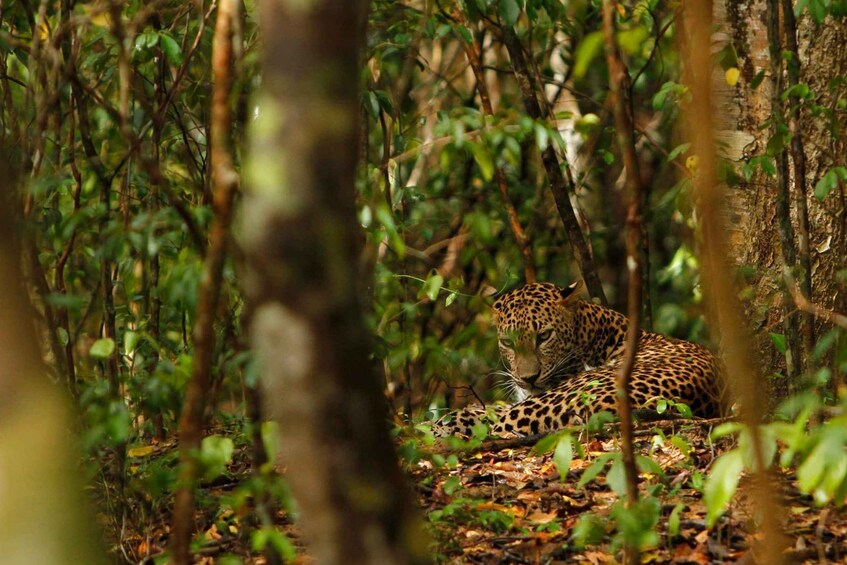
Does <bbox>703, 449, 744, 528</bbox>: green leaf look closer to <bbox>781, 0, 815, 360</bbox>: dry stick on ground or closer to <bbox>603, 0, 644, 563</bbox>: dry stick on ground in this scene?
<bbox>603, 0, 644, 563</bbox>: dry stick on ground

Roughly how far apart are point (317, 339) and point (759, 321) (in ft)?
13.4

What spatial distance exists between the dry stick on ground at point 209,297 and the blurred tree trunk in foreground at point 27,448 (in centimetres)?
37

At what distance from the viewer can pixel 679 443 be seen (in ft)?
13.7

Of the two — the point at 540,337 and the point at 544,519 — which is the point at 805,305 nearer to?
the point at 544,519

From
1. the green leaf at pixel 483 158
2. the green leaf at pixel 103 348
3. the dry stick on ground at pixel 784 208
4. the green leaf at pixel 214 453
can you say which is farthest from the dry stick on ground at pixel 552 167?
the green leaf at pixel 214 453

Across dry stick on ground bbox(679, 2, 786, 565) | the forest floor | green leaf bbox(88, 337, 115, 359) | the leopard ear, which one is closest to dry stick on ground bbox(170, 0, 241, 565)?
the forest floor

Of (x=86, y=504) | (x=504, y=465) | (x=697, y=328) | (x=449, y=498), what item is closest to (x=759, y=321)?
(x=504, y=465)

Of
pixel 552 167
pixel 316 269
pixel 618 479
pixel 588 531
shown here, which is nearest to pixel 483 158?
pixel 618 479

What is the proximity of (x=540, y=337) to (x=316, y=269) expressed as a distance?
516cm

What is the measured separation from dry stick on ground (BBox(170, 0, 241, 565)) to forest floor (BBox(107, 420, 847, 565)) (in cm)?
Result: 35

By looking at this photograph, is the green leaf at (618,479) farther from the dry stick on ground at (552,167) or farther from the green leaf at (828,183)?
the dry stick on ground at (552,167)

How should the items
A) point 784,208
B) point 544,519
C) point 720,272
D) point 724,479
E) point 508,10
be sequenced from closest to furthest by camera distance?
point 720,272 → point 724,479 → point 544,519 → point 784,208 → point 508,10

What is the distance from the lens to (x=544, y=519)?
445cm

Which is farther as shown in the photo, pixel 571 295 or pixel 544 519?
pixel 571 295
